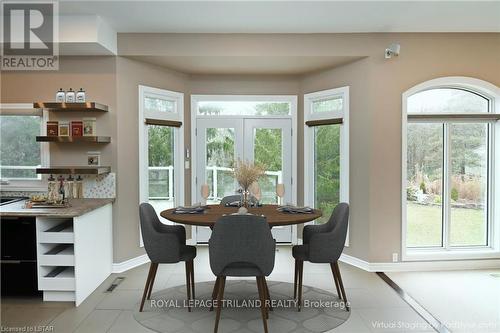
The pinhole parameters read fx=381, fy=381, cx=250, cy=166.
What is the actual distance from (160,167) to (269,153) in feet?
5.30

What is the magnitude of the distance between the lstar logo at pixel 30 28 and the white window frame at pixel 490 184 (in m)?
3.98

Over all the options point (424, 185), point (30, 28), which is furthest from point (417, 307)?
point (30, 28)

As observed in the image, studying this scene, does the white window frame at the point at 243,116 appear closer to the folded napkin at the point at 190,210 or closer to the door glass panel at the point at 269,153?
the door glass panel at the point at 269,153

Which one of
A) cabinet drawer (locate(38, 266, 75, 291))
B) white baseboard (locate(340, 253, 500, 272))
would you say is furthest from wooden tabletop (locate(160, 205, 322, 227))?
white baseboard (locate(340, 253, 500, 272))

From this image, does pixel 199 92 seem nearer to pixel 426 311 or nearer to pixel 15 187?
pixel 15 187

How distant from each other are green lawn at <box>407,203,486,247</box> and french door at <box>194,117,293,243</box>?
176 cm

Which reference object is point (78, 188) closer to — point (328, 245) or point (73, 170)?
point (73, 170)

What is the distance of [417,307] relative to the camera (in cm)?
345

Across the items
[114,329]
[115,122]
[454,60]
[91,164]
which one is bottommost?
[114,329]

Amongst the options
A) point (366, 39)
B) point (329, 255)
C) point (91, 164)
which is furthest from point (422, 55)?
point (91, 164)

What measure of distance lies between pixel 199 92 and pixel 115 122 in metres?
1.53

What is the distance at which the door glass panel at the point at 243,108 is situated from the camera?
5672 millimetres

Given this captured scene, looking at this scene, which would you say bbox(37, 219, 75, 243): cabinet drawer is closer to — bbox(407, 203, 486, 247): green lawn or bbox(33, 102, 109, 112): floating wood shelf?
bbox(33, 102, 109, 112): floating wood shelf

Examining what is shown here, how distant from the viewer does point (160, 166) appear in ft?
17.1
